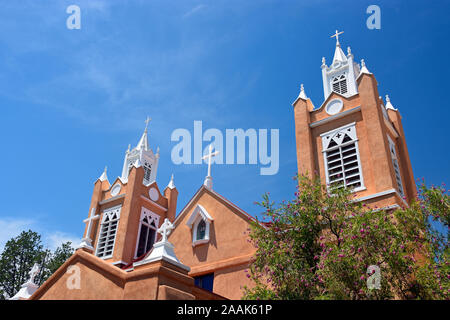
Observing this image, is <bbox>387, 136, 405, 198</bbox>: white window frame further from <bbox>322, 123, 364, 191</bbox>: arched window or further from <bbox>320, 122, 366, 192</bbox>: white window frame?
<bbox>322, 123, 364, 191</bbox>: arched window

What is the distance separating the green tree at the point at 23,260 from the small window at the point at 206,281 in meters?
24.4

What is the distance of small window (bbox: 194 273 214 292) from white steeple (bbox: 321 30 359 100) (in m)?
10.7

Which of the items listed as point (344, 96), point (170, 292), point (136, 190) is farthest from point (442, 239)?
point (136, 190)

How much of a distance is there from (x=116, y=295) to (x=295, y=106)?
1358cm

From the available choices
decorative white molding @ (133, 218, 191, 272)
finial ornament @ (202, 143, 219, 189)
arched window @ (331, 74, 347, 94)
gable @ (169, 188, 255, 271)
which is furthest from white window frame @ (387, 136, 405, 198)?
decorative white molding @ (133, 218, 191, 272)

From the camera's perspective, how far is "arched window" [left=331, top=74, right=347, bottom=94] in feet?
66.2

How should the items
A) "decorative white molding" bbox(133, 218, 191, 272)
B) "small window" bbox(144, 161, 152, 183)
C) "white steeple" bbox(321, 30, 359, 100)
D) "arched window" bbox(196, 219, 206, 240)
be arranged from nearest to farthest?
"decorative white molding" bbox(133, 218, 191, 272), "arched window" bbox(196, 219, 206, 240), "white steeple" bbox(321, 30, 359, 100), "small window" bbox(144, 161, 152, 183)

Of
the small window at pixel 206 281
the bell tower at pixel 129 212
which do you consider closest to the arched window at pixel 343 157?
the small window at pixel 206 281

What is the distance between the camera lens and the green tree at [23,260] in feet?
112

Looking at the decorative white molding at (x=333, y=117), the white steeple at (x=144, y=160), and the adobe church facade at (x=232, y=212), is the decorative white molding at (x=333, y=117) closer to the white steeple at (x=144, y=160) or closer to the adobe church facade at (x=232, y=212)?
the adobe church facade at (x=232, y=212)

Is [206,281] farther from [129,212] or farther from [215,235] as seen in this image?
[129,212]

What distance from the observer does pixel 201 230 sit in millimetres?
17859
